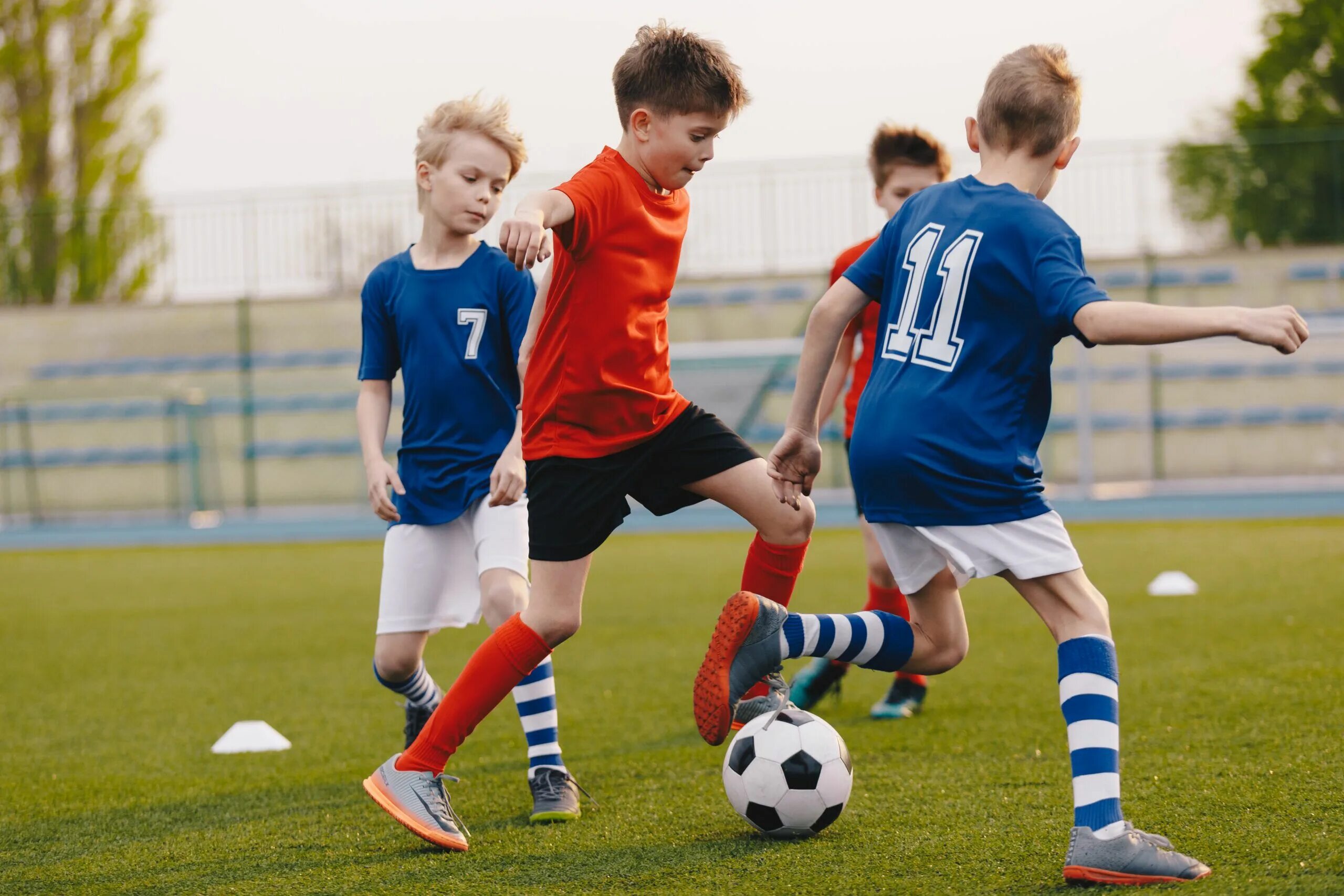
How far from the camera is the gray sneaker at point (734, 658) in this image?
271 cm

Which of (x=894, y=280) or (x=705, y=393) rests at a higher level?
(x=894, y=280)

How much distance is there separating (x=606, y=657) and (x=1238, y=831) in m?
3.42

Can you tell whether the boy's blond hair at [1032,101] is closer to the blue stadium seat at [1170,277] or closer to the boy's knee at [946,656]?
the boy's knee at [946,656]

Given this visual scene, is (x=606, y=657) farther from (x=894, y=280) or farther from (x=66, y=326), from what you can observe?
(x=66, y=326)

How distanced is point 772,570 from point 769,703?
307 mm

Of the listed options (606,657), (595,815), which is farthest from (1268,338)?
(606,657)

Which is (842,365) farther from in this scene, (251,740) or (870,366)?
(251,740)

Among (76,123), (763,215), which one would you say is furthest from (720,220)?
(76,123)

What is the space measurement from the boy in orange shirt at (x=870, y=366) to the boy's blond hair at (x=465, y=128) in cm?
123

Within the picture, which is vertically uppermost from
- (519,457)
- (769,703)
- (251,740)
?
(519,457)

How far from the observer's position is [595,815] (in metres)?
3.19

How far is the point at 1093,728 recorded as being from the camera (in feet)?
7.88

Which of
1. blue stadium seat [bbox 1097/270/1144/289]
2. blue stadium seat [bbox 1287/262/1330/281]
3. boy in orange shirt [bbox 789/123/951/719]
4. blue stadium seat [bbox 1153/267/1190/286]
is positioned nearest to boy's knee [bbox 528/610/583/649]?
boy in orange shirt [bbox 789/123/951/719]

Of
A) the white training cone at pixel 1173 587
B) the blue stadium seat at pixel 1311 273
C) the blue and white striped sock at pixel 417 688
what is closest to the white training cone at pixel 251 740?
the blue and white striped sock at pixel 417 688
